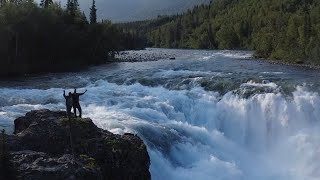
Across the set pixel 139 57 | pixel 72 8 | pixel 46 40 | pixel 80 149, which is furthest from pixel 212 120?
pixel 139 57

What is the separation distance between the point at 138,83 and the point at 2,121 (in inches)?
742

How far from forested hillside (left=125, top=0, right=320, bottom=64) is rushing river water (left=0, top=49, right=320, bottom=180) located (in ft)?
113

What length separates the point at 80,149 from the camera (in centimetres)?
1448

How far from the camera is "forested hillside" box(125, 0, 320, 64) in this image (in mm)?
74938

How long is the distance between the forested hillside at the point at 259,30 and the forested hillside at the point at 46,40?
98.6ft

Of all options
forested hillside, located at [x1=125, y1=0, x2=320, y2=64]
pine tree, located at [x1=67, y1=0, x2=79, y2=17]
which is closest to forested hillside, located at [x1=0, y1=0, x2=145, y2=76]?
pine tree, located at [x1=67, y1=0, x2=79, y2=17]

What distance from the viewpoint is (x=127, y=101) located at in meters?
30.1

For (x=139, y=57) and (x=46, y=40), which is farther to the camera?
(x=139, y=57)

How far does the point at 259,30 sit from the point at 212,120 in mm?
90431

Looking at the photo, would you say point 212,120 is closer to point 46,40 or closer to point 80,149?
point 80,149

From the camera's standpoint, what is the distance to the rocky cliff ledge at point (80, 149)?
13.0m

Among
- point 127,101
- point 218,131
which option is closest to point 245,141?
point 218,131

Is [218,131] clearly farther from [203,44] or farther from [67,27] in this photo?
[203,44]

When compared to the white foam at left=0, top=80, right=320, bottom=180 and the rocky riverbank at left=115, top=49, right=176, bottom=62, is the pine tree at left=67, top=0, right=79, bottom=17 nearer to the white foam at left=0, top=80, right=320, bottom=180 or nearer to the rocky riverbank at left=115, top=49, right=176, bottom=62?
the rocky riverbank at left=115, top=49, right=176, bottom=62
